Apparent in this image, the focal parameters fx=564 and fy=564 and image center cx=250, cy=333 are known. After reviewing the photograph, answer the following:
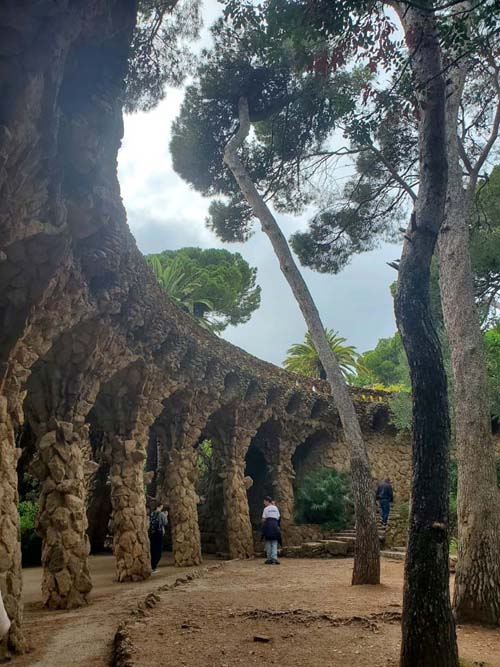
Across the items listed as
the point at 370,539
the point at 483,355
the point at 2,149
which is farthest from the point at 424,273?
the point at 370,539

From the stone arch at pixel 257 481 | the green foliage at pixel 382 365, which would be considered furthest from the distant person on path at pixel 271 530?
the green foliage at pixel 382 365

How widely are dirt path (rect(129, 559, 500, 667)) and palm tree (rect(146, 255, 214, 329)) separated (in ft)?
62.0

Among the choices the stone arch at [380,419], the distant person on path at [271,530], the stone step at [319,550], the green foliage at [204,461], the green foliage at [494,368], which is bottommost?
the stone step at [319,550]

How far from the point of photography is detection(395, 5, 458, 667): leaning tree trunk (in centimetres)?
425

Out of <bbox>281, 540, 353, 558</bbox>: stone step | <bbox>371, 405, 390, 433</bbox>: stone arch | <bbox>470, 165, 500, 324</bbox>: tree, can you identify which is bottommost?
<bbox>281, 540, 353, 558</bbox>: stone step

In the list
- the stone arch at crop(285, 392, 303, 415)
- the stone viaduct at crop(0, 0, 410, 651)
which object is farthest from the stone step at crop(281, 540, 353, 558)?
the stone arch at crop(285, 392, 303, 415)

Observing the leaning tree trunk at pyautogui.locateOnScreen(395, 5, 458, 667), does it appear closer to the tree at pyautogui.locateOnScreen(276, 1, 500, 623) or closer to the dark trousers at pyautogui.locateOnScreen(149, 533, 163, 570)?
the tree at pyautogui.locateOnScreen(276, 1, 500, 623)

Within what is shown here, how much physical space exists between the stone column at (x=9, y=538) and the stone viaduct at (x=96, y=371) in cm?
2

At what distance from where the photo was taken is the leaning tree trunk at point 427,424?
425 centimetres

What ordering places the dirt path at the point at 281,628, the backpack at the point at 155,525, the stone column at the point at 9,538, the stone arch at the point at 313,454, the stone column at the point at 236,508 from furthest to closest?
the stone arch at the point at 313,454 < the stone column at the point at 236,508 < the backpack at the point at 155,525 < the stone column at the point at 9,538 < the dirt path at the point at 281,628

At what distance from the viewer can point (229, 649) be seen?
536 centimetres

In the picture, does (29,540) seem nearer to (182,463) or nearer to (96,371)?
(182,463)

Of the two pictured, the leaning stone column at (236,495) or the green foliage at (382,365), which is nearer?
the leaning stone column at (236,495)

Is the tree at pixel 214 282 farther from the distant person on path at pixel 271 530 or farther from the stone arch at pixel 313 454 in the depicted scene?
the distant person on path at pixel 271 530
